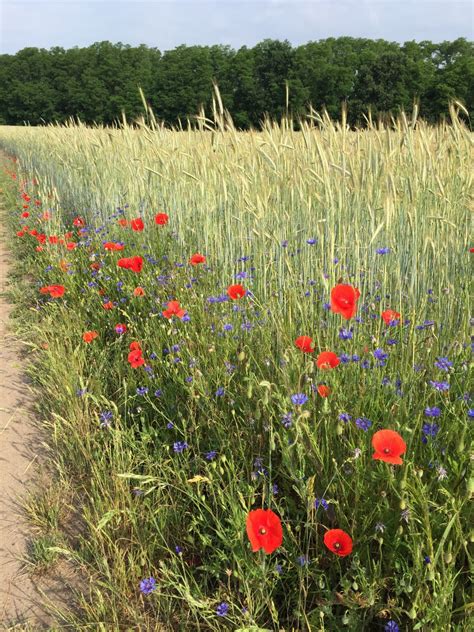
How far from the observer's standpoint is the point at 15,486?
2049 millimetres

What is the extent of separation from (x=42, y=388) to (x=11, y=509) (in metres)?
0.88

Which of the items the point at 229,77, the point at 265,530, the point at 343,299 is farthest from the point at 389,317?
the point at 229,77

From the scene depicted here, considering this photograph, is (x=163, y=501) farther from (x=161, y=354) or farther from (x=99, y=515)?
(x=161, y=354)

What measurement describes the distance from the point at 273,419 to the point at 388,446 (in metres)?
0.67

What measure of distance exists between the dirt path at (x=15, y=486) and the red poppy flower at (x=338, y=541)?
0.92 metres

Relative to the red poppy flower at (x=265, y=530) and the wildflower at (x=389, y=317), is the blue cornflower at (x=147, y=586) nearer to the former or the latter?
the red poppy flower at (x=265, y=530)

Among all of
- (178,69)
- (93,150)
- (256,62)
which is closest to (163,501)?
(93,150)

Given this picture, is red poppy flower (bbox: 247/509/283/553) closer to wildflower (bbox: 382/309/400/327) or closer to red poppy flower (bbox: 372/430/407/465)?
red poppy flower (bbox: 372/430/407/465)

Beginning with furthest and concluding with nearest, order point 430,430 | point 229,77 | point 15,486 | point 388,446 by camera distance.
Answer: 1. point 229,77
2. point 15,486
3. point 430,430
4. point 388,446

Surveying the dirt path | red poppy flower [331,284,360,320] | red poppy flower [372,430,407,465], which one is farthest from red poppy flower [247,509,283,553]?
the dirt path

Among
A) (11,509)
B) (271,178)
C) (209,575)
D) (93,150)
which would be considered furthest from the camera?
(93,150)

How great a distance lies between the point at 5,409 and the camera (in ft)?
8.49

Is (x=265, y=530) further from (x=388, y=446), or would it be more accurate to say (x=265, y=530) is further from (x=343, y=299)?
(x=343, y=299)

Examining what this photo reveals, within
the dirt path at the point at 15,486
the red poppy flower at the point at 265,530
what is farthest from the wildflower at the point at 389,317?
the dirt path at the point at 15,486
